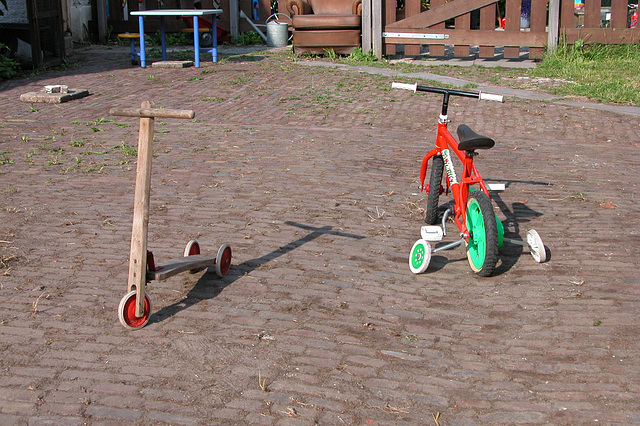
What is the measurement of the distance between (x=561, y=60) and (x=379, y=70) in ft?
10.6

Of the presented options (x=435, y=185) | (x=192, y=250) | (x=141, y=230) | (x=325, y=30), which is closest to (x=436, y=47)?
(x=325, y=30)

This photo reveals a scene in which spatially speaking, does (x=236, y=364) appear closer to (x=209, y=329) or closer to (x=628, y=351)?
(x=209, y=329)

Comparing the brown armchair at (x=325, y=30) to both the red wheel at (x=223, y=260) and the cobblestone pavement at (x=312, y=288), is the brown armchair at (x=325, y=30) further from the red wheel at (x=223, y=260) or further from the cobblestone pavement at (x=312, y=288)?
the red wheel at (x=223, y=260)

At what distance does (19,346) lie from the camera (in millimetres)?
3785

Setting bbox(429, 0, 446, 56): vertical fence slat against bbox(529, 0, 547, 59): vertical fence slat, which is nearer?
bbox(529, 0, 547, 59): vertical fence slat

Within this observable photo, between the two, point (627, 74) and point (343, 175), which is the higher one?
point (627, 74)

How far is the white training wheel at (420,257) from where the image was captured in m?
4.70

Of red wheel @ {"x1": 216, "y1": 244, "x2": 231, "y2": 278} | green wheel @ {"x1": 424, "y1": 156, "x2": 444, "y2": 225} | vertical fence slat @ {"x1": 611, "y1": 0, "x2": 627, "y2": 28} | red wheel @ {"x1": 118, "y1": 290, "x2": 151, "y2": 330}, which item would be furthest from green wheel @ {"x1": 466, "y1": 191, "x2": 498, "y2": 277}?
vertical fence slat @ {"x1": 611, "y1": 0, "x2": 627, "y2": 28}

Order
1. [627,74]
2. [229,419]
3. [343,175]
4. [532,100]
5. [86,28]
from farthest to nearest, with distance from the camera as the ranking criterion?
[86,28] < [627,74] < [532,100] < [343,175] < [229,419]

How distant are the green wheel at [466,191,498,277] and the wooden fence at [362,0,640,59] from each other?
9632mm

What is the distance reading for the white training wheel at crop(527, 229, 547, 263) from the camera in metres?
4.89

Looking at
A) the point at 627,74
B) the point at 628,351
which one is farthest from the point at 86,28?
the point at 628,351

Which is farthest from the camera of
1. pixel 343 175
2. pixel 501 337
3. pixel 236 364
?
pixel 343 175

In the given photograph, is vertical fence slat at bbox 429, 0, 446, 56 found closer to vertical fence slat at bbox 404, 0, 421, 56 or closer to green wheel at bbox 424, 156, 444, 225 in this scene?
vertical fence slat at bbox 404, 0, 421, 56
